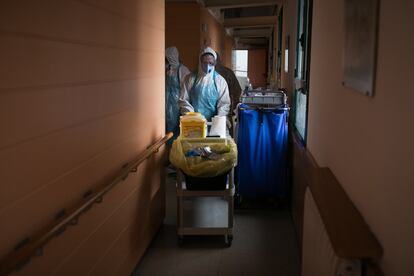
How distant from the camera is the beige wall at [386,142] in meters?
1.05

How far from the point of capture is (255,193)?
13.2ft

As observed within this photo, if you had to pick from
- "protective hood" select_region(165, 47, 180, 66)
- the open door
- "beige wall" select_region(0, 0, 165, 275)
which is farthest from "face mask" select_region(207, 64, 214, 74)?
the open door

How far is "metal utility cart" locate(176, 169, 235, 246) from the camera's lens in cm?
323

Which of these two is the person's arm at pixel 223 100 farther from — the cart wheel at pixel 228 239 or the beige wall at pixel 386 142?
the beige wall at pixel 386 142

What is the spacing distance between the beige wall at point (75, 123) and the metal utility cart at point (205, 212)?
294mm

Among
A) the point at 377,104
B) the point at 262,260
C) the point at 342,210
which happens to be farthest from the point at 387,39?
the point at 262,260

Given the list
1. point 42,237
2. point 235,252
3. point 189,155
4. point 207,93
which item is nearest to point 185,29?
point 207,93

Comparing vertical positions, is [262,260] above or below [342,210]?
below

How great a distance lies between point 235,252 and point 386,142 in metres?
2.16

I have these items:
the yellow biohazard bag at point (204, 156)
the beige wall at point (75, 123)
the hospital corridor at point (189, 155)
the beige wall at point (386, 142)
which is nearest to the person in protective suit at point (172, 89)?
the hospital corridor at point (189, 155)

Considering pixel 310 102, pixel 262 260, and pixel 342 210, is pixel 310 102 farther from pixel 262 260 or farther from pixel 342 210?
pixel 342 210

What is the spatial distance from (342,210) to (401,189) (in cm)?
49

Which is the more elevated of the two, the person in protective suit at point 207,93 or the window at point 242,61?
the window at point 242,61

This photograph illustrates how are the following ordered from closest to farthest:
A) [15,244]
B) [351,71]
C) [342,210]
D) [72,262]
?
[15,244] < [342,210] < [351,71] < [72,262]
